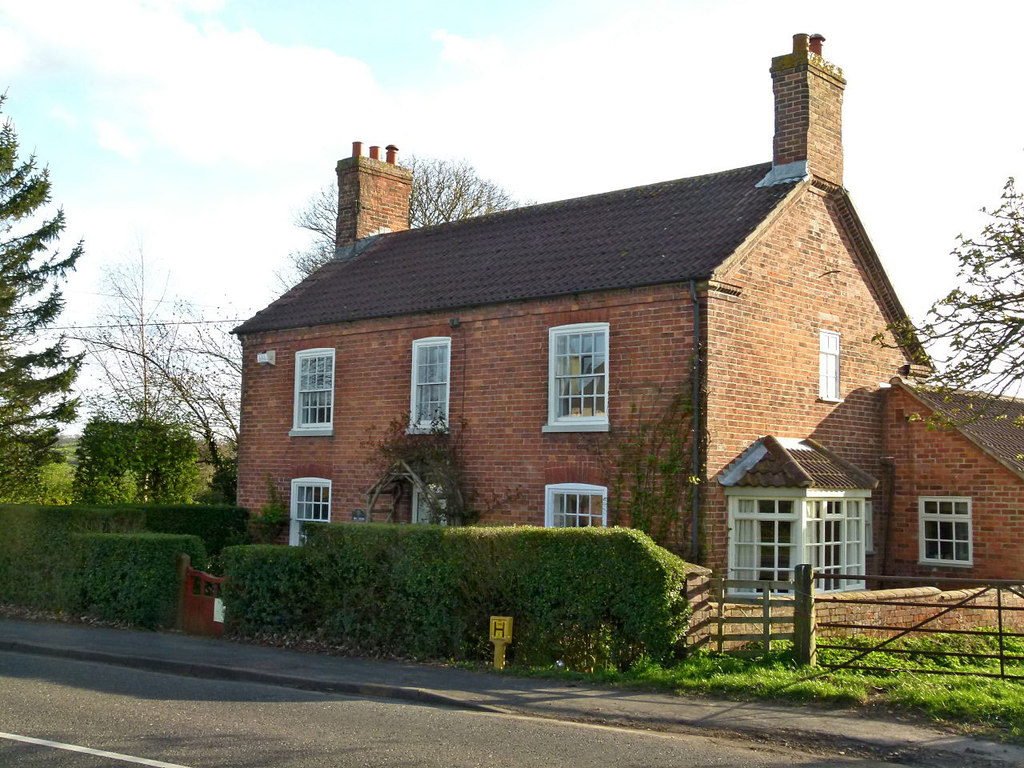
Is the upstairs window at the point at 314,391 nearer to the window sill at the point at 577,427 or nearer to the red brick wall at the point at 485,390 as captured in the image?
the red brick wall at the point at 485,390

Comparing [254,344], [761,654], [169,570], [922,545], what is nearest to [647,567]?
[761,654]

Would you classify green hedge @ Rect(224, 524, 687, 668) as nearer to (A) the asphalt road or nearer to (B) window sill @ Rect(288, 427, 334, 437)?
(A) the asphalt road

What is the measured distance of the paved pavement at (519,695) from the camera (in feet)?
29.9

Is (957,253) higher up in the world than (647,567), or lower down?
higher up

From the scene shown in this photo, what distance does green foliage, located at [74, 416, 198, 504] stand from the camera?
85.9ft

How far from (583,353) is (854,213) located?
6.34 m

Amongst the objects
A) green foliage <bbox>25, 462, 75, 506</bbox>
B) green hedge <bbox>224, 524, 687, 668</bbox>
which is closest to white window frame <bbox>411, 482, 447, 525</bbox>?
green hedge <bbox>224, 524, 687, 668</bbox>

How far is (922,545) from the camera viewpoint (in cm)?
1925

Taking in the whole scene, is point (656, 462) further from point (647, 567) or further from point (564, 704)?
point (564, 704)

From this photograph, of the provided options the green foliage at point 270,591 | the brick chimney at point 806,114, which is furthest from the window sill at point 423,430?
the brick chimney at point 806,114

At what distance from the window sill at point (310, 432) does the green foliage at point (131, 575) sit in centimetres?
588

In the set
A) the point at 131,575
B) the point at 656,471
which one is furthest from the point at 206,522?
the point at 656,471

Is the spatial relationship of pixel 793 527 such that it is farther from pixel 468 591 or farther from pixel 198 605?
pixel 198 605

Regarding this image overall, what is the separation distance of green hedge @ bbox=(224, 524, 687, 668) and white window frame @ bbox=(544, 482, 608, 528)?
453cm
